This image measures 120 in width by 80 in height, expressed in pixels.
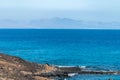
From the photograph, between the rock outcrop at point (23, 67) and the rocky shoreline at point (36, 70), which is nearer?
the rock outcrop at point (23, 67)

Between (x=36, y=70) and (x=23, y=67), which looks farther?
(x=36, y=70)

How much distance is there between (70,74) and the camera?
266 ft

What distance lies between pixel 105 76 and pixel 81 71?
6.30m

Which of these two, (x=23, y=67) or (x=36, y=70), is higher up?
(x=23, y=67)

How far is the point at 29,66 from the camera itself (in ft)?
271

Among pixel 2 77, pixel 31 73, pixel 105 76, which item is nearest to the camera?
pixel 2 77

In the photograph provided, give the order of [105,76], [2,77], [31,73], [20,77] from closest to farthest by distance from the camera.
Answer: [2,77] < [20,77] < [31,73] < [105,76]

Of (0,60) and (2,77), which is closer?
(2,77)

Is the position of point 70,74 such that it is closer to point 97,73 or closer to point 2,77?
point 97,73

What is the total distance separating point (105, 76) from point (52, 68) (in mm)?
11313

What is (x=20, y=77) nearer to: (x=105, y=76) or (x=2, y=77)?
(x=2, y=77)

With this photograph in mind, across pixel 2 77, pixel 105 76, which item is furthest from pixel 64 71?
pixel 2 77

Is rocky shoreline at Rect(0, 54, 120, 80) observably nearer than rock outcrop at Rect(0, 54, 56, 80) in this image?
No

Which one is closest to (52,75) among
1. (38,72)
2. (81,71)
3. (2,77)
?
(38,72)
